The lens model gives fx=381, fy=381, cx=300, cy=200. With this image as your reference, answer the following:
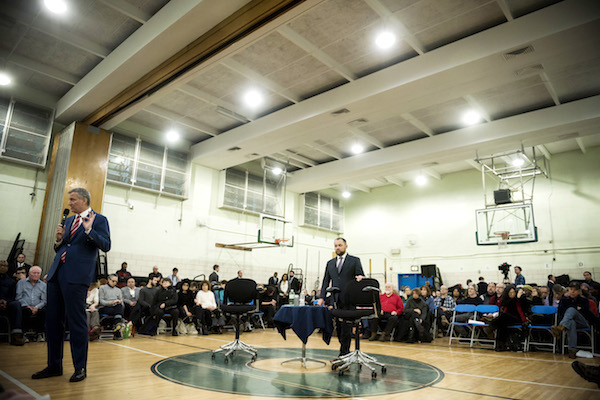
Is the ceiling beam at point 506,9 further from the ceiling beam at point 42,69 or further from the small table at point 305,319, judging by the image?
the ceiling beam at point 42,69

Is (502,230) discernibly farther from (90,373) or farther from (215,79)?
(90,373)

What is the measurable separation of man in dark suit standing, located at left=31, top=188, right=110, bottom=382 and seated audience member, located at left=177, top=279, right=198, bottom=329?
4593 mm

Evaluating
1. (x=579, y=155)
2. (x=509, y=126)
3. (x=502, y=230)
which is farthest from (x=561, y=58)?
(x=579, y=155)

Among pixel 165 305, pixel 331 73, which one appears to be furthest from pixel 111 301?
pixel 331 73

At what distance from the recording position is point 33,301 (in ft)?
19.7

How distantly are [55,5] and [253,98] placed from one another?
4062 millimetres

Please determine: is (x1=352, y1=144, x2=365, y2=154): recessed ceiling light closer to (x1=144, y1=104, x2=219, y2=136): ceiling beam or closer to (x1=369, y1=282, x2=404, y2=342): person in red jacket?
(x1=144, y1=104, x2=219, y2=136): ceiling beam

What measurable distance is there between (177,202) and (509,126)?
910 centimetres

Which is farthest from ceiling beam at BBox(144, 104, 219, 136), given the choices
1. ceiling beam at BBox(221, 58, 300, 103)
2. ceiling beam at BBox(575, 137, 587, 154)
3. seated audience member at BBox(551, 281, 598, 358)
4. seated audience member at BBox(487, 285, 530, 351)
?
ceiling beam at BBox(575, 137, 587, 154)

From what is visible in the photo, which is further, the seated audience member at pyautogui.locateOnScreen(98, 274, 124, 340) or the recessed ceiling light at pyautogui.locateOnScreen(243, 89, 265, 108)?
the recessed ceiling light at pyautogui.locateOnScreen(243, 89, 265, 108)

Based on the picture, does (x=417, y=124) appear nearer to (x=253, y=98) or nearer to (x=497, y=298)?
(x=253, y=98)

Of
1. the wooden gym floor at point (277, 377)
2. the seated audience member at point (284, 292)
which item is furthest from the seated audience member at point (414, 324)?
the seated audience member at point (284, 292)

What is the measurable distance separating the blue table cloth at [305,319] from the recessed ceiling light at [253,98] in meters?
5.67

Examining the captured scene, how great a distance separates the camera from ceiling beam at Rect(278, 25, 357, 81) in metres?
6.68
